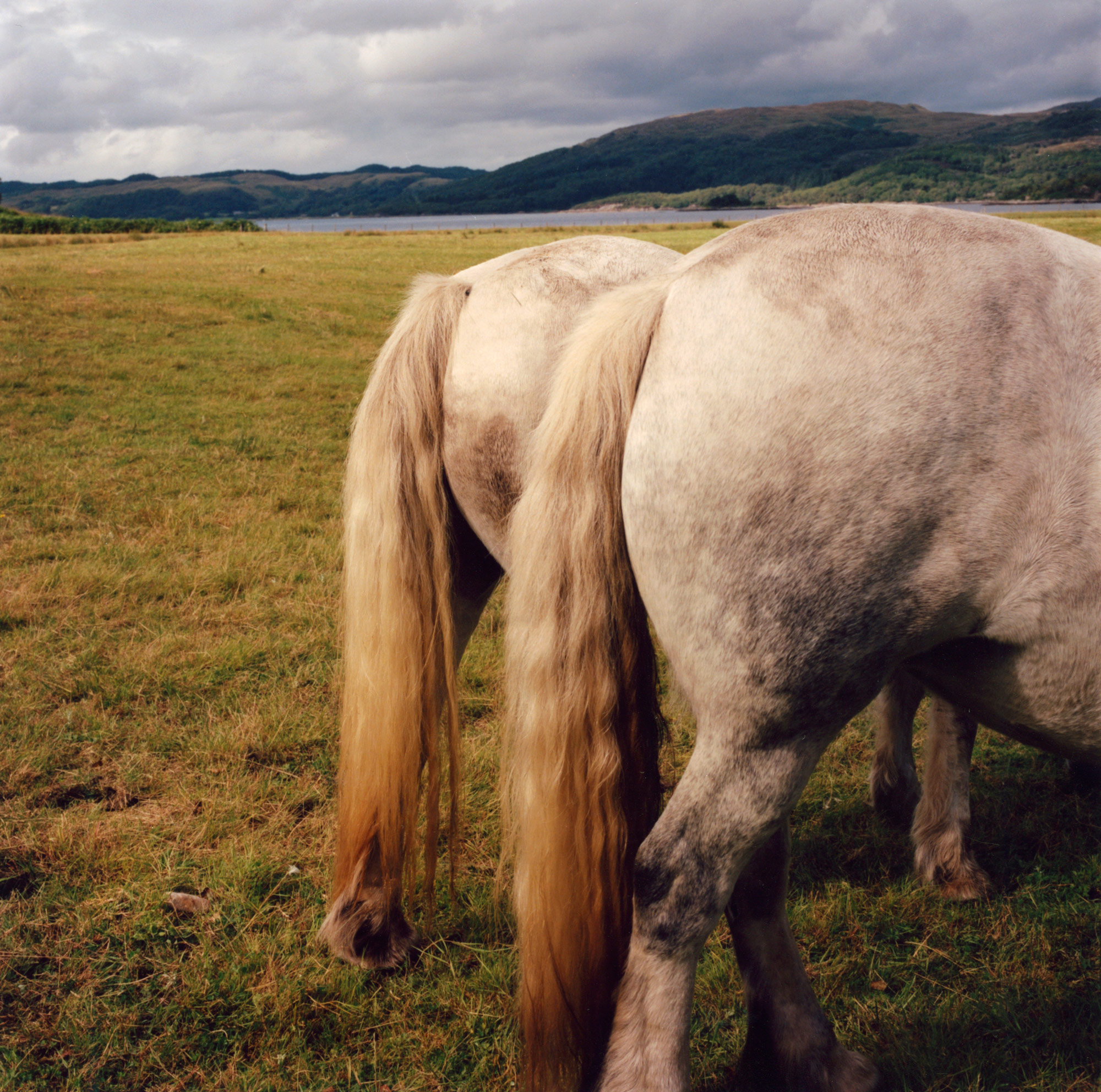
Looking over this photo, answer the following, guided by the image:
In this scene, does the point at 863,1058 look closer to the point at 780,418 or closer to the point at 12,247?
the point at 780,418

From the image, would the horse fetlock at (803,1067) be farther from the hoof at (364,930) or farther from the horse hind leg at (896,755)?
the horse hind leg at (896,755)

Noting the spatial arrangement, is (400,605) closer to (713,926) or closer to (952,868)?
(713,926)

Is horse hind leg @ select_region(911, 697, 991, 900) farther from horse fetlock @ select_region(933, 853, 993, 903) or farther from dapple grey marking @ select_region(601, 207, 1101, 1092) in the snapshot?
dapple grey marking @ select_region(601, 207, 1101, 1092)

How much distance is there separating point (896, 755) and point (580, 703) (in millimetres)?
1878

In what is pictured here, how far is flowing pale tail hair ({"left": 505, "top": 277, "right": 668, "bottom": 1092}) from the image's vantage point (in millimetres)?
1396

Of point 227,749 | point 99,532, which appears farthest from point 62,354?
point 227,749

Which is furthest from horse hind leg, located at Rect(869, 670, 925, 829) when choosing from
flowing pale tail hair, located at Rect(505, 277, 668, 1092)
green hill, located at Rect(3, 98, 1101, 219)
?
green hill, located at Rect(3, 98, 1101, 219)

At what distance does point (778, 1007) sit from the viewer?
1.68 metres

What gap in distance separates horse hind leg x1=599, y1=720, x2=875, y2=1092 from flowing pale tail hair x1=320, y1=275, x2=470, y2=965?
0.75m

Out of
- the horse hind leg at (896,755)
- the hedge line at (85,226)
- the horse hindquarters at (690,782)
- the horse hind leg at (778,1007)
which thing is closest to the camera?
the horse hindquarters at (690,782)

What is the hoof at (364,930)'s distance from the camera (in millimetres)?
2137

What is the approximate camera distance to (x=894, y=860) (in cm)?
264

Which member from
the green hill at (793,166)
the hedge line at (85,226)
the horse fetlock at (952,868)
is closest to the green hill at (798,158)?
the green hill at (793,166)

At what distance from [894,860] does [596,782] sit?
1.71 metres
